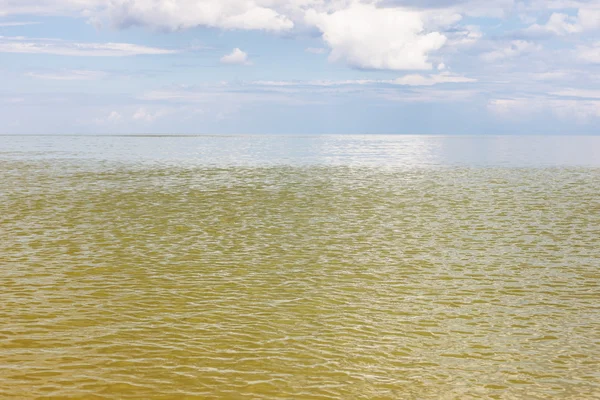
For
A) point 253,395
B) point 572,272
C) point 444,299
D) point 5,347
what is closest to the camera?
point 253,395

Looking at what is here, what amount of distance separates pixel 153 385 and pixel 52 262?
11.0 meters

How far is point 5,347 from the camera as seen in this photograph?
11.9 meters

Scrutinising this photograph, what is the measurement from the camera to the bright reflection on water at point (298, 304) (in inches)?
416

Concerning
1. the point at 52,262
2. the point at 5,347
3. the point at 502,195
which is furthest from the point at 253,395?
the point at 502,195

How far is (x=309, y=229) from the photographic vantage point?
2691 cm

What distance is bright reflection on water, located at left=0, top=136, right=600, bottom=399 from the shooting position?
34.7ft

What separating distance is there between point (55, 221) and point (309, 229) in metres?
12.2

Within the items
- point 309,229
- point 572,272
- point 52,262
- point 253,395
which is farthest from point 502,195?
point 253,395

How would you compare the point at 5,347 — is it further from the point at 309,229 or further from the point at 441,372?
the point at 309,229

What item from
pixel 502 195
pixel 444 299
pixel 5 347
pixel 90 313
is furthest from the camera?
pixel 502 195

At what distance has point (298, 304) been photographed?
1520cm

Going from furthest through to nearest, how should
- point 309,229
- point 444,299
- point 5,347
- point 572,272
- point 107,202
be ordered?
1. point 107,202
2. point 309,229
3. point 572,272
4. point 444,299
5. point 5,347

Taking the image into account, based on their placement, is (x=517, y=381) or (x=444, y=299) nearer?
(x=517, y=381)

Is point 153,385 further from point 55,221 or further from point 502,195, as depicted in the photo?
point 502,195
